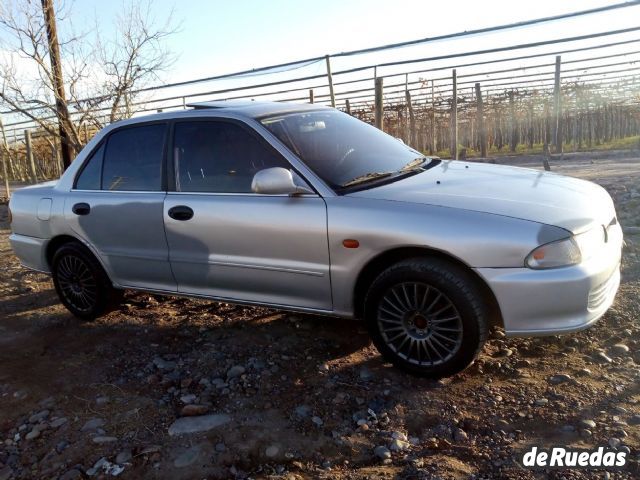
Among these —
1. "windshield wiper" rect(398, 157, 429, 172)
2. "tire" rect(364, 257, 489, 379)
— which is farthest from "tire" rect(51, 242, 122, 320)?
"windshield wiper" rect(398, 157, 429, 172)

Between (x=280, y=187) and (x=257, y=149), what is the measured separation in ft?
1.59

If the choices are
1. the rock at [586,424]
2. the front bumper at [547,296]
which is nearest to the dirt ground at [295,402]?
the rock at [586,424]

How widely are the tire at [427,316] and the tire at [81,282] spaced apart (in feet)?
7.87

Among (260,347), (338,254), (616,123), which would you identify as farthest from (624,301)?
(616,123)

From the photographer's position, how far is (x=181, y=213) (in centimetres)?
369

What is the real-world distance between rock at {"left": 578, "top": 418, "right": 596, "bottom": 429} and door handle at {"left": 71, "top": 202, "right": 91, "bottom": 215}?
3.65 metres

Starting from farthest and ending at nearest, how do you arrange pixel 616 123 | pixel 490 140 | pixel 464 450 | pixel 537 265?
pixel 490 140 < pixel 616 123 < pixel 537 265 < pixel 464 450

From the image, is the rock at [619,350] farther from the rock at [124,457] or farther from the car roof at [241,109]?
the rock at [124,457]

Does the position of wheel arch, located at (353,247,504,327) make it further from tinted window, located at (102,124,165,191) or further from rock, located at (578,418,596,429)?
tinted window, located at (102,124,165,191)

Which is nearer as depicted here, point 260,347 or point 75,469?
point 75,469

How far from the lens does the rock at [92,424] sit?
2874 mm

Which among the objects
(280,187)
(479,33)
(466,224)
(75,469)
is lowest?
(75,469)

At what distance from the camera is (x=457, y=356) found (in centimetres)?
292

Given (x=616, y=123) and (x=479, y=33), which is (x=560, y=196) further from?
(x=616, y=123)
